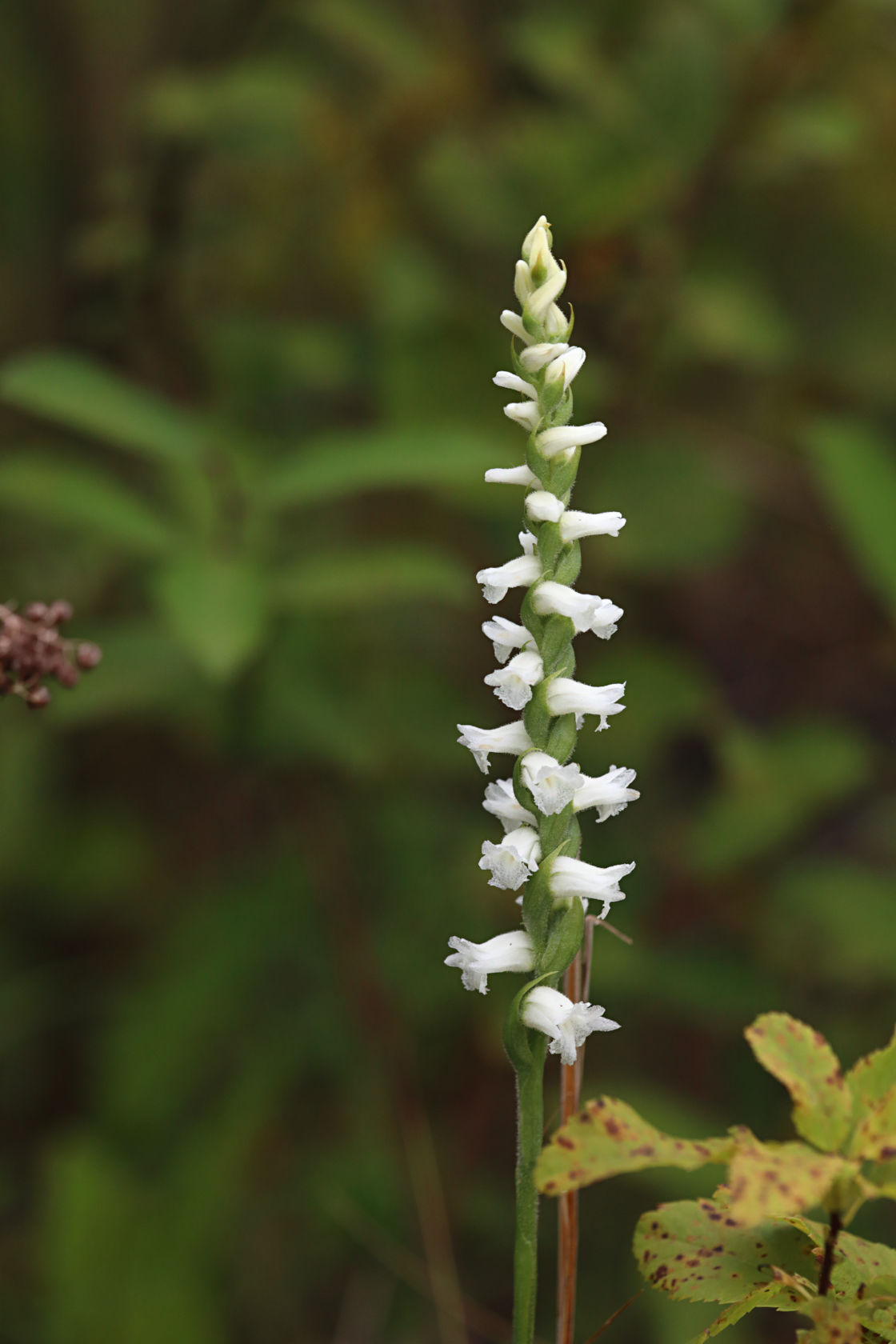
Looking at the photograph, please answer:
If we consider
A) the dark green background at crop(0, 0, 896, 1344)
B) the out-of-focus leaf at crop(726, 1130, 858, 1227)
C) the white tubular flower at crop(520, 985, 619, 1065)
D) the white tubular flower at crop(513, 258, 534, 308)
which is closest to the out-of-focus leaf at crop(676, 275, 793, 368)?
the dark green background at crop(0, 0, 896, 1344)

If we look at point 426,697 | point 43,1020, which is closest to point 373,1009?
point 426,697

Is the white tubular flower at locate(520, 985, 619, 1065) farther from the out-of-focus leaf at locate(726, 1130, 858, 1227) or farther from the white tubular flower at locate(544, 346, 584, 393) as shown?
the white tubular flower at locate(544, 346, 584, 393)

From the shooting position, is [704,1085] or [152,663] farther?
[704,1085]

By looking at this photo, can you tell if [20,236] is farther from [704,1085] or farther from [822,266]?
[704,1085]

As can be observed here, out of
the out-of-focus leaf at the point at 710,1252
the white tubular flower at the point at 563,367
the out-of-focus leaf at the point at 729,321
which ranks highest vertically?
the out-of-focus leaf at the point at 729,321

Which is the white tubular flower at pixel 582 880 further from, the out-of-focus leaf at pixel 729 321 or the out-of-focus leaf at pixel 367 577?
the out-of-focus leaf at pixel 729 321

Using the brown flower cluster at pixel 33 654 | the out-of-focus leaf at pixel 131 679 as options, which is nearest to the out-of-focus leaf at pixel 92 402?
the out-of-focus leaf at pixel 131 679

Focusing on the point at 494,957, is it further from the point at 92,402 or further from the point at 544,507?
the point at 92,402
